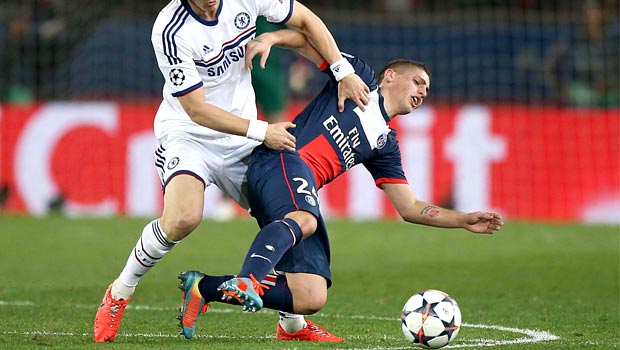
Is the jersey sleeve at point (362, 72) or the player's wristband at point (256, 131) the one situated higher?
the jersey sleeve at point (362, 72)

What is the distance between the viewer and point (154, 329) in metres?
6.84

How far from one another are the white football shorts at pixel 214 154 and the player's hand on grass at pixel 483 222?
1.29 metres

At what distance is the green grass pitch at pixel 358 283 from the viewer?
6.54 m

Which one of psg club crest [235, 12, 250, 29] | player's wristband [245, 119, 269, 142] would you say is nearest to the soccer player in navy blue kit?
psg club crest [235, 12, 250, 29]

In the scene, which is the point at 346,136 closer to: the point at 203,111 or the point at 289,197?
the point at 289,197

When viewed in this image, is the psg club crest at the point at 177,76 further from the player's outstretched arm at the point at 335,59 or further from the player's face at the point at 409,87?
the player's face at the point at 409,87

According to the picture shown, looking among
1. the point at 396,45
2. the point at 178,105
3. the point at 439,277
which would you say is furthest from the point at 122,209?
the point at 178,105

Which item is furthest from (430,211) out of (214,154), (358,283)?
(358,283)

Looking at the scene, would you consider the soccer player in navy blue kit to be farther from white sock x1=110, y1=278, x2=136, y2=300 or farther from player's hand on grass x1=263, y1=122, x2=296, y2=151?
white sock x1=110, y1=278, x2=136, y2=300

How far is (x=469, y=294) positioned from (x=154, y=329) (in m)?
3.07

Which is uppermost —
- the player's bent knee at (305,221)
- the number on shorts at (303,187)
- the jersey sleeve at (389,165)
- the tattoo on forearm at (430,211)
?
the jersey sleeve at (389,165)

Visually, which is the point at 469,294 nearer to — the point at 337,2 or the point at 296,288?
the point at 296,288

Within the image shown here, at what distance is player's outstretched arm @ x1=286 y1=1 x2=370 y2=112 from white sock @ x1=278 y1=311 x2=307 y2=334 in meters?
1.20

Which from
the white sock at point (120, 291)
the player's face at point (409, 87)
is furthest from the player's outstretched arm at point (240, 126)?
the white sock at point (120, 291)
